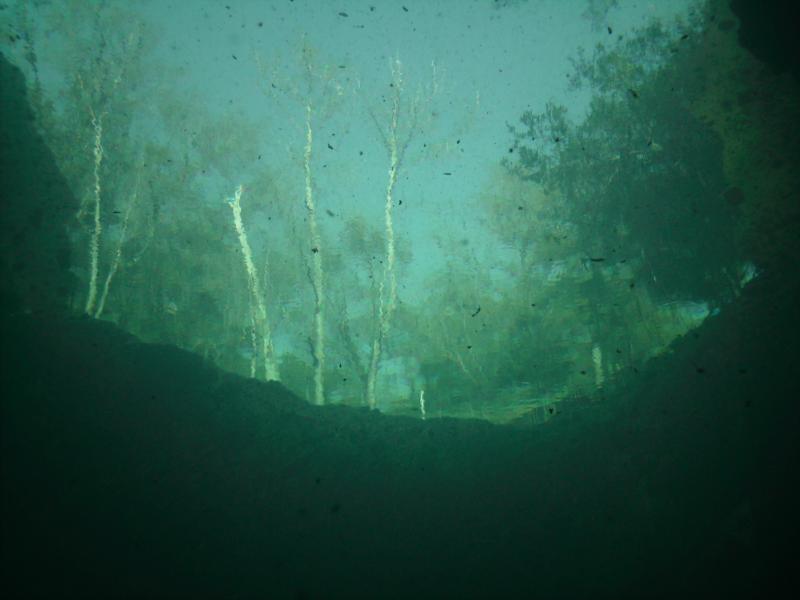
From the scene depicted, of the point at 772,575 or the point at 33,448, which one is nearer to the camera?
the point at 33,448

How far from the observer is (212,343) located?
2214 centimetres

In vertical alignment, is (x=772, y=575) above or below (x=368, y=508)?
below

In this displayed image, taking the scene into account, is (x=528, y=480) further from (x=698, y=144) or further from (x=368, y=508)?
(x=698, y=144)

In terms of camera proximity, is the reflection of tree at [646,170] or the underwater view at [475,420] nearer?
the underwater view at [475,420]

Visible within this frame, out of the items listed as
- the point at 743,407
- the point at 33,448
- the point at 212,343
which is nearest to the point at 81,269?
the point at 212,343

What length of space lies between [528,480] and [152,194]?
20240mm

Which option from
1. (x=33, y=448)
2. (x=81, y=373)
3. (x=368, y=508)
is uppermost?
(x=81, y=373)

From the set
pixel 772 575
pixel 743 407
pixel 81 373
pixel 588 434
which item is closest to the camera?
pixel 772 575

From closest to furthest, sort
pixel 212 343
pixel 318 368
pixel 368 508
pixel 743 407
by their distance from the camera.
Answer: pixel 743 407 → pixel 368 508 → pixel 318 368 → pixel 212 343

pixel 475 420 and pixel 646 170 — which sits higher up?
pixel 646 170

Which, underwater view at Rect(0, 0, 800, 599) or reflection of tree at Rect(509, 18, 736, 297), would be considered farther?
reflection of tree at Rect(509, 18, 736, 297)

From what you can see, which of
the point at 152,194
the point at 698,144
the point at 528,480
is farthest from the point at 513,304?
the point at 152,194

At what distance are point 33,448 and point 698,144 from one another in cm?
1752

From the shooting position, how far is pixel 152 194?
1872 centimetres
